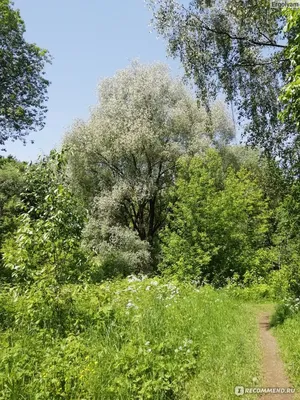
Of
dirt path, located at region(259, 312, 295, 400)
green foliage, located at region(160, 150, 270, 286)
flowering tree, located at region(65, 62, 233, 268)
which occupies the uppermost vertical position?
flowering tree, located at region(65, 62, 233, 268)

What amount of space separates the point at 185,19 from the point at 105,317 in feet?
28.4

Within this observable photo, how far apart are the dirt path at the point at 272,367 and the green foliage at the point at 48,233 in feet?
12.4

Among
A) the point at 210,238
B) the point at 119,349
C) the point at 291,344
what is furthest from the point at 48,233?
the point at 210,238

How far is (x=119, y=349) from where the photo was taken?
6008 millimetres

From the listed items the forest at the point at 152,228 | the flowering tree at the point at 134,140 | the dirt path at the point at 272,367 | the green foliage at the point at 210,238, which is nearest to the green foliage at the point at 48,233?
the forest at the point at 152,228

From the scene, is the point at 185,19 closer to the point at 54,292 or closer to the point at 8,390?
the point at 54,292

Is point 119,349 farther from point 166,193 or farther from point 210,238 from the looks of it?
point 166,193

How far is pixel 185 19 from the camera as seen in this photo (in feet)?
35.0

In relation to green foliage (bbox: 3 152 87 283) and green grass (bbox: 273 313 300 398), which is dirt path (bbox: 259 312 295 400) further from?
green foliage (bbox: 3 152 87 283)

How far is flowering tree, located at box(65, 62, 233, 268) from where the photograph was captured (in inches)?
892

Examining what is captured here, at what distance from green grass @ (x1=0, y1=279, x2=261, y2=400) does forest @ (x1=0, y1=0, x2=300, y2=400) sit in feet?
0.10

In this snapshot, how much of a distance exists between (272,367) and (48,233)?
14.6 ft

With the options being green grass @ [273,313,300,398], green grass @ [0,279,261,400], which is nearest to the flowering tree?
green grass @ [0,279,261,400]

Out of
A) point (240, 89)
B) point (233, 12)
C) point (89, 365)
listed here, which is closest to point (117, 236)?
point (240, 89)
